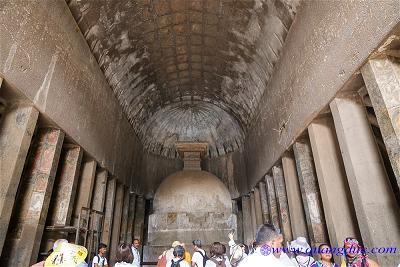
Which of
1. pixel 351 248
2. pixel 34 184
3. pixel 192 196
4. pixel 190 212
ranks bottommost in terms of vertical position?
pixel 351 248

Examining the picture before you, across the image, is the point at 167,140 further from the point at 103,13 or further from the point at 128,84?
the point at 103,13

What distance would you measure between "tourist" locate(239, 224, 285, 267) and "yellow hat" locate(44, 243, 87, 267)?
5.00 ft

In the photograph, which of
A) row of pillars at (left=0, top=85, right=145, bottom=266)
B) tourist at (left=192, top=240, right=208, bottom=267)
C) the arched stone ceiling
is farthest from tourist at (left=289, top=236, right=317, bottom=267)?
the arched stone ceiling

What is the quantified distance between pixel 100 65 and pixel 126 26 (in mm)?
1453

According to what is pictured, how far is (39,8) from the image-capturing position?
5.78m

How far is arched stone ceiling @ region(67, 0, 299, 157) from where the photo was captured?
8195mm

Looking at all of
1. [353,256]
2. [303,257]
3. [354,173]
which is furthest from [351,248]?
[354,173]

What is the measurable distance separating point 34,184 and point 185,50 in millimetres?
7317

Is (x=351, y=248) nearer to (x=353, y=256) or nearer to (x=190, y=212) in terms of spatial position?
(x=353, y=256)

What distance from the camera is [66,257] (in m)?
2.66

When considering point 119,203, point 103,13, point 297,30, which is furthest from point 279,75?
point 119,203

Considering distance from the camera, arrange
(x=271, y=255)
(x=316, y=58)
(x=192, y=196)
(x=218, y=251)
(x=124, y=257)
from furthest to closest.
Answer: (x=192, y=196) → (x=316, y=58) → (x=218, y=251) → (x=124, y=257) → (x=271, y=255)
